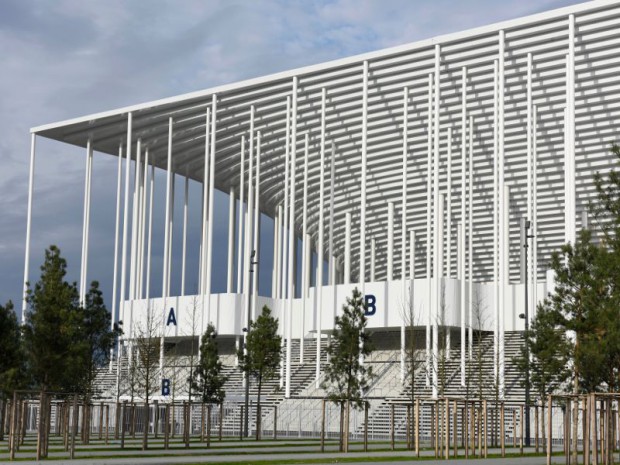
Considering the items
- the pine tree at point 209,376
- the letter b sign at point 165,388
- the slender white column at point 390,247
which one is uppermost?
the slender white column at point 390,247

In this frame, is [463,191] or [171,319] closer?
[463,191]

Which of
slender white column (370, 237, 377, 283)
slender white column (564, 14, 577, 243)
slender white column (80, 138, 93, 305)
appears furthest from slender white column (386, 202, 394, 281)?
slender white column (80, 138, 93, 305)

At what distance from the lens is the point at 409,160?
160 feet

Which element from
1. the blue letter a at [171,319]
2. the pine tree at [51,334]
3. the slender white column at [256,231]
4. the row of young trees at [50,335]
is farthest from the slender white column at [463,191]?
the pine tree at [51,334]

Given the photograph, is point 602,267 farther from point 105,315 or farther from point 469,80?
point 469,80

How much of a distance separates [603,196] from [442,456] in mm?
8790

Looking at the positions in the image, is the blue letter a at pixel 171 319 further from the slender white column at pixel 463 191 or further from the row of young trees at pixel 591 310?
the row of young trees at pixel 591 310

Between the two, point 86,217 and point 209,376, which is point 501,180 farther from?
point 86,217

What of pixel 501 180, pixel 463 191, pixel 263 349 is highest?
pixel 501 180

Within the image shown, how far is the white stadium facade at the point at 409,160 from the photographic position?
39447mm

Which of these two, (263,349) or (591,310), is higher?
(591,310)

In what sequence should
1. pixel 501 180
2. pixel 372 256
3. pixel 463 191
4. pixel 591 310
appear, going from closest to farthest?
pixel 591 310, pixel 501 180, pixel 463 191, pixel 372 256

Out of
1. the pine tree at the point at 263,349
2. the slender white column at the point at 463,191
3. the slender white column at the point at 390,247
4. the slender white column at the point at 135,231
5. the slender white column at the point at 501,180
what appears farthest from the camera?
the slender white column at the point at 135,231

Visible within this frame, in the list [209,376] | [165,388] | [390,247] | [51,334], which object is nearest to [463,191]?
[390,247]
